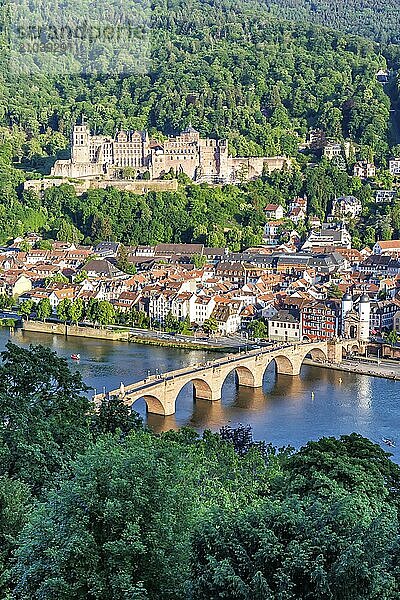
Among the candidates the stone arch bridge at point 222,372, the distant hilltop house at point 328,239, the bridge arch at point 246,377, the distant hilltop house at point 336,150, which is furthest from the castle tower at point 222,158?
the bridge arch at point 246,377

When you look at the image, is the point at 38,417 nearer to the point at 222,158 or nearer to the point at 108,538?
the point at 108,538

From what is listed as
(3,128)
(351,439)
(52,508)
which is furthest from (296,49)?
(52,508)

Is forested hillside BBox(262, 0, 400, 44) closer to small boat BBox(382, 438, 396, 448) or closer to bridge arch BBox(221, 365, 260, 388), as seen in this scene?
bridge arch BBox(221, 365, 260, 388)

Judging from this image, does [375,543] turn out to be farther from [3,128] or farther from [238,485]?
[3,128]

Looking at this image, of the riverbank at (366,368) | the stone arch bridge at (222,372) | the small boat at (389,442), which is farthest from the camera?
the riverbank at (366,368)

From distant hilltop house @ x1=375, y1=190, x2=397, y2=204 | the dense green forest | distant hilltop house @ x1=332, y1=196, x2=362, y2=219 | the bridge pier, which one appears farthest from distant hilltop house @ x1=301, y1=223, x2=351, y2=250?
the dense green forest

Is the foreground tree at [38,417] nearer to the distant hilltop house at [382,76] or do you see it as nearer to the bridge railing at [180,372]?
the bridge railing at [180,372]
